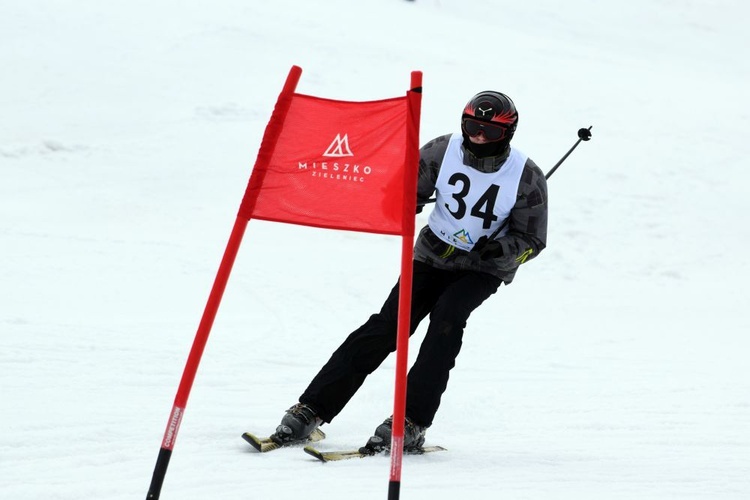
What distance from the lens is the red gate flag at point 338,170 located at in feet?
11.9

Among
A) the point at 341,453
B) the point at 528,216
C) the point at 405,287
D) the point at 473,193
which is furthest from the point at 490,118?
the point at 341,453

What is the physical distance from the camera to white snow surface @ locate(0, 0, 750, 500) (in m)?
4.64

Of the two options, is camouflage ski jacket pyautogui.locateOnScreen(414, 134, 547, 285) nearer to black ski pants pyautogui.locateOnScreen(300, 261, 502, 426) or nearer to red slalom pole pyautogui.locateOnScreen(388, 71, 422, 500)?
black ski pants pyautogui.locateOnScreen(300, 261, 502, 426)

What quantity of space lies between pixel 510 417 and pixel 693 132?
10.4 meters

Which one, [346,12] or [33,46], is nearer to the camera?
[33,46]

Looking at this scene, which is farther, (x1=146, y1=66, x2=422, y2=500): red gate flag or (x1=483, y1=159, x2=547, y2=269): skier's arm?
(x1=483, y1=159, x2=547, y2=269): skier's arm

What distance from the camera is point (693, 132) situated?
1555 centimetres

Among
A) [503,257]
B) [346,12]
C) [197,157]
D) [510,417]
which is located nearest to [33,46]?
[197,157]

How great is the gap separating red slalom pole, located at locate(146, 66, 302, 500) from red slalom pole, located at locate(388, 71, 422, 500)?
0.48 metres

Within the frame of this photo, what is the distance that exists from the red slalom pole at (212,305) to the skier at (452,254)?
1185 millimetres

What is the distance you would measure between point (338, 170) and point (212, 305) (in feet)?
2.23

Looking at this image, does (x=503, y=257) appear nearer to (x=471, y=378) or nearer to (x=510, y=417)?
(x=510, y=417)

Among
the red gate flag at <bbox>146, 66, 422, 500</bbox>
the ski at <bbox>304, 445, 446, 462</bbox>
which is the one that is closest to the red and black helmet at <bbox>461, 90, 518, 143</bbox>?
the red gate flag at <bbox>146, 66, 422, 500</bbox>

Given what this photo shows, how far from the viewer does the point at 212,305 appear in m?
3.48
